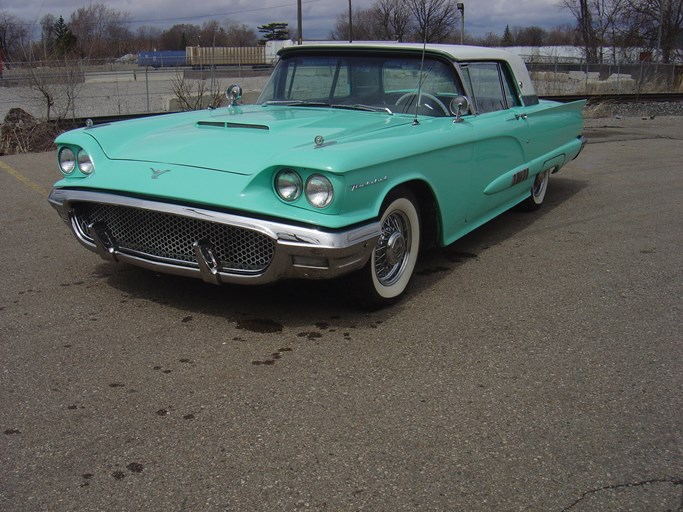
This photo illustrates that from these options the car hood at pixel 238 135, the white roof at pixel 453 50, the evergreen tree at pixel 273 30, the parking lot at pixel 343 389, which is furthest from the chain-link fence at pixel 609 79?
the evergreen tree at pixel 273 30

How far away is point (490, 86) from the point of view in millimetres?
5539

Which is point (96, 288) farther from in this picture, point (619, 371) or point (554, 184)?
point (554, 184)

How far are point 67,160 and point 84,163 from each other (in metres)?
0.16

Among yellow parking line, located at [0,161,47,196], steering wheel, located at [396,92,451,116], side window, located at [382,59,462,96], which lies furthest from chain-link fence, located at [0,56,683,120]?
steering wheel, located at [396,92,451,116]

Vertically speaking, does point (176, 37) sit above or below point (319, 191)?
above

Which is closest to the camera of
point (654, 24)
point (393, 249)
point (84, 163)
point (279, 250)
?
point (279, 250)

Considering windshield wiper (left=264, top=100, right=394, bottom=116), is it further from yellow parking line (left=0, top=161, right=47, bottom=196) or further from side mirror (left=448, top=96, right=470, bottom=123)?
yellow parking line (left=0, top=161, right=47, bottom=196)

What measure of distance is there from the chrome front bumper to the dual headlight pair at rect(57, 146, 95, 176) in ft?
0.94

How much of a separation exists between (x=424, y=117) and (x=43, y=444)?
3.14m

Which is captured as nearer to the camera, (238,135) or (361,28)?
(238,135)

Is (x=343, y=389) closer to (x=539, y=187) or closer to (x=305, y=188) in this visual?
(x=305, y=188)

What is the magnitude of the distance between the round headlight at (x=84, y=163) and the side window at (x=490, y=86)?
2.65 metres

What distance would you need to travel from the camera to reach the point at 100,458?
8.28ft

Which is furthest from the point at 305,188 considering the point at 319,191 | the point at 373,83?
the point at 373,83
